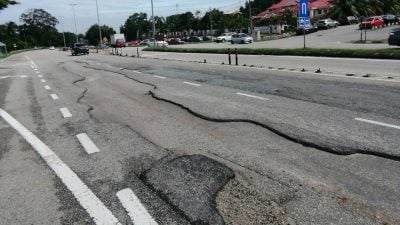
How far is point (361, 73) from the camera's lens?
51.8ft

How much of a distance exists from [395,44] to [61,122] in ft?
78.4

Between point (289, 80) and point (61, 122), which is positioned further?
point (289, 80)

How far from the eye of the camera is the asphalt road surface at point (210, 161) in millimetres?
4391

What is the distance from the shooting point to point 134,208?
177 inches

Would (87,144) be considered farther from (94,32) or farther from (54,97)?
(94,32)

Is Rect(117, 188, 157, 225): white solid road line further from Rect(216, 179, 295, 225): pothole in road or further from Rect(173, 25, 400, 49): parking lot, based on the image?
Rect(173, 25, 400, 49): parking lot

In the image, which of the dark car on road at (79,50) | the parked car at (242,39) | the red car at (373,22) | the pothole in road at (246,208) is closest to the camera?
the pothole in road at (246,208)

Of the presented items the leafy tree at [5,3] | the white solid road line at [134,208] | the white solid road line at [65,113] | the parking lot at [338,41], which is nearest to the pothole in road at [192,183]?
the white solid road line at [134,208]

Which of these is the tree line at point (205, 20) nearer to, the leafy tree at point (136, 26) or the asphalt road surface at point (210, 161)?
the leafy tree at point (136, 26)

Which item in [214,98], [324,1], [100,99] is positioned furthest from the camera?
[324,1]

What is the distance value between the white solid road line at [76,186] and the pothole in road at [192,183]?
0.66 metres

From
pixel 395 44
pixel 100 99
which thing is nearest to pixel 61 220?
pixel 100 99

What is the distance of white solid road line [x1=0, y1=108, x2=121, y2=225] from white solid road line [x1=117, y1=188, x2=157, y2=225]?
0.18m

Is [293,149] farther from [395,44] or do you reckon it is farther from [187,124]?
[395,44]
